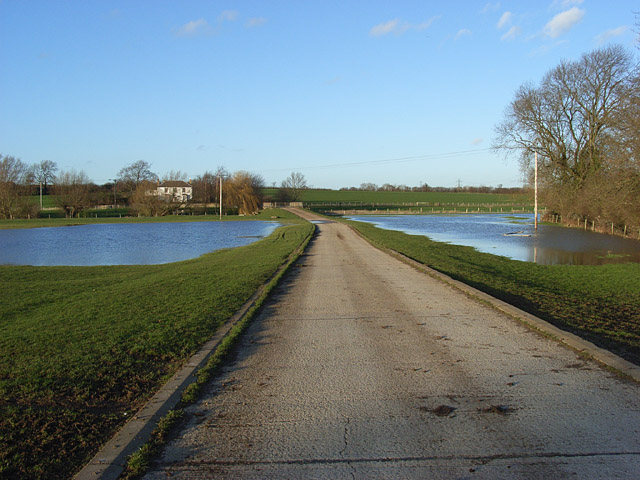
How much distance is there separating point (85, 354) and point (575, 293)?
10.9 metres

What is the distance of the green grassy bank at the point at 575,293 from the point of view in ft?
25.5

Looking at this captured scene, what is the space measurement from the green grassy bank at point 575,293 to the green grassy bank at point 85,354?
18.5 feet

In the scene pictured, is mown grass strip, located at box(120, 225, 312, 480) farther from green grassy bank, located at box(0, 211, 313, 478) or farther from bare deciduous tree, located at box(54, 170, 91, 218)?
bare deciduous tree, located at box(54, 170, 91, 218)

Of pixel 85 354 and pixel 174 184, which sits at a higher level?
pixel 174 184

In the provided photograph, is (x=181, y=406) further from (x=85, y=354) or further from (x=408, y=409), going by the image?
(x=85, y=354)

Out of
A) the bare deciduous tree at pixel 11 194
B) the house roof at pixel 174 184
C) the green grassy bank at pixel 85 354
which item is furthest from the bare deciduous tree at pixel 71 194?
the green grassy bank at pixel 85 354

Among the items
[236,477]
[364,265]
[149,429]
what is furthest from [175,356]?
[364,265]

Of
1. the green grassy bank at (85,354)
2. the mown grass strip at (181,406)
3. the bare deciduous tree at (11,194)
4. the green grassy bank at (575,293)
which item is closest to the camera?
the mown grass strip at (181,406)

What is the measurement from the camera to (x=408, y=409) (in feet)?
15.6

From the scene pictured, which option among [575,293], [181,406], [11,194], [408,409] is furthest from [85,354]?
[11,194]

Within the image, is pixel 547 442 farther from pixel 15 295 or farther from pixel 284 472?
pixel 15 295

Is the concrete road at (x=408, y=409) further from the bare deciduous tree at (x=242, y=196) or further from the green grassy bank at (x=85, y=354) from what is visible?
the bare deciduous tree at (x=242, y=196)

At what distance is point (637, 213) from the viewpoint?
2723 centimetres

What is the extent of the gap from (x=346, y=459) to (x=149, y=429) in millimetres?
1747
